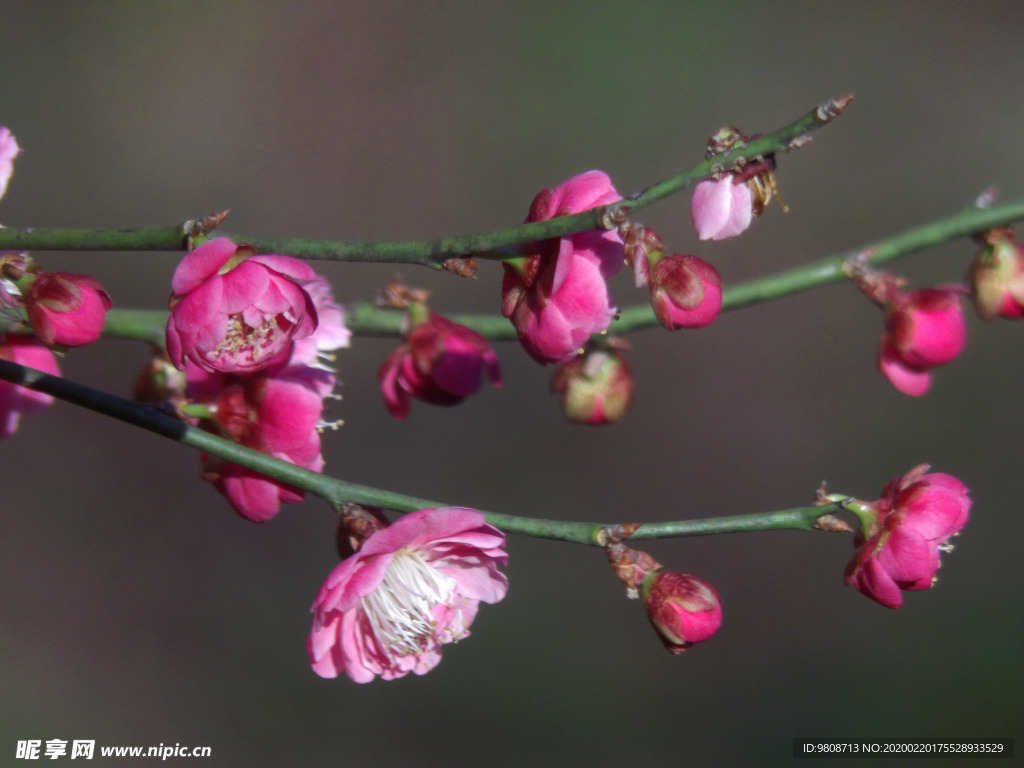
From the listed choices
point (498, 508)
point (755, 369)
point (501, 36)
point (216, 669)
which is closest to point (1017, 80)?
point (755, 369)

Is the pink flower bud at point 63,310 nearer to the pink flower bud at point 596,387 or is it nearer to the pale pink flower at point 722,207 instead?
the pale pink flower at point 722,207

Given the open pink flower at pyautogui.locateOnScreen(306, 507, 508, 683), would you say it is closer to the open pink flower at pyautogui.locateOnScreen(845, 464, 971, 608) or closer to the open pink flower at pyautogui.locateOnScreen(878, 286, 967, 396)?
the open pink flower at pyautogui.locateOnScreen(845, 464, 971, 608)

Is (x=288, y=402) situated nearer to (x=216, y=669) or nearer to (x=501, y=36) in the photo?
(x=216, y=669)

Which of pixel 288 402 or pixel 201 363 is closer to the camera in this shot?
pixel 201 363

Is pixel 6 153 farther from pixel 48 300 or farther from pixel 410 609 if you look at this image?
pixel 410 609

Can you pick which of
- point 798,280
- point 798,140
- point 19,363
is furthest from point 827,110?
point 19,363

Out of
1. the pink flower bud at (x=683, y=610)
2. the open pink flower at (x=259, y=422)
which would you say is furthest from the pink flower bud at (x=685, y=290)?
the open pink flower at (x=259, y=422)

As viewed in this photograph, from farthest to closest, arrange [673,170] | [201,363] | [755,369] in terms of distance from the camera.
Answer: [673,170] < [755,369] < [201,363]
